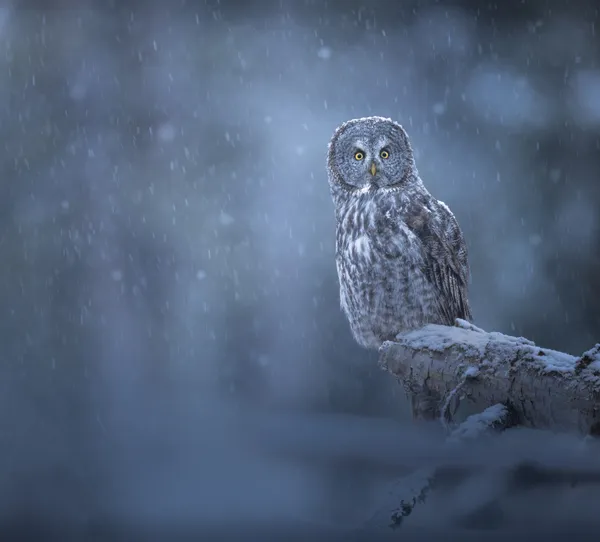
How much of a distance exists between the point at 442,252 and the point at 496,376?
1093mm

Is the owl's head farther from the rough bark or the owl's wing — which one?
the rough bark

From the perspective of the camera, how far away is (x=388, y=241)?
2363 mm

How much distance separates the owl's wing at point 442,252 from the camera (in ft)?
7.88

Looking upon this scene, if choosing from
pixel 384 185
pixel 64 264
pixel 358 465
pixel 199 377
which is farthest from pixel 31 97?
pixel 358 465

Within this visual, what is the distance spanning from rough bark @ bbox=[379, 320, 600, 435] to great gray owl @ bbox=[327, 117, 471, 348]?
18.6 inches

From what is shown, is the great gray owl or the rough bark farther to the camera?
the great gray owl

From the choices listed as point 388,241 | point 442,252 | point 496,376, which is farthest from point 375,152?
point 496,376

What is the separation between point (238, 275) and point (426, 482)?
18.8 feet

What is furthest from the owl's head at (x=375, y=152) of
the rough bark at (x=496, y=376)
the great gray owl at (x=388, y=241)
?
the rough bark at (x=496, y=376)

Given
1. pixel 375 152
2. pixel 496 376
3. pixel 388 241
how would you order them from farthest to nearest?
pixel 375 152, pixel 388 241, pixel 496 376

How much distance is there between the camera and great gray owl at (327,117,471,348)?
236 cm

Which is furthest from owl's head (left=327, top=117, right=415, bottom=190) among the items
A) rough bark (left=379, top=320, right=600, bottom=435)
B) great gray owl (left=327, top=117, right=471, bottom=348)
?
rough bark (left=379, top=320, right=600, bottom=435)

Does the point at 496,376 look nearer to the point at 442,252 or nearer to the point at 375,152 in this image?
the point at 442,252

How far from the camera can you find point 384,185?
97.5 inches
